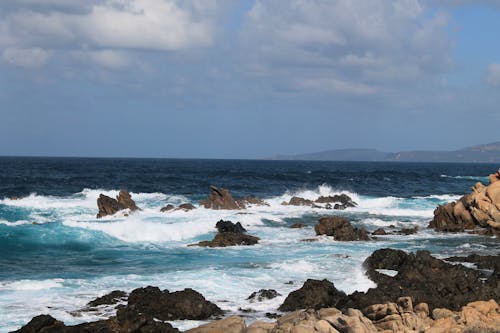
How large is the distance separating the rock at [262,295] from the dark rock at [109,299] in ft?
12.2

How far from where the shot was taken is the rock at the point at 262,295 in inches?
742

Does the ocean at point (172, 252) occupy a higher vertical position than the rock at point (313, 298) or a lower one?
lower

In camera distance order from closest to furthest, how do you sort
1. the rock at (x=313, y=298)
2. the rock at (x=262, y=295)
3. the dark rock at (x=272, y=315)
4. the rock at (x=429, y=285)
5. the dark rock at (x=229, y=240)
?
the dark rock at (x=272, y=315) < the rock at (x=429, y=285) < the rock at (x=313, y=298) < the rock at (x=262, y=295) < the dark rock at (x=229, y=240)

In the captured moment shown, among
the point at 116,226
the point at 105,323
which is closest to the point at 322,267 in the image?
the point at 105,323

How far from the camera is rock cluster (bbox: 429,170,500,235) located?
35.8 m

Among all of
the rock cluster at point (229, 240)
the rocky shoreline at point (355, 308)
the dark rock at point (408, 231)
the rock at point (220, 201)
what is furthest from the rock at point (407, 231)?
the rock at point (220, 201)

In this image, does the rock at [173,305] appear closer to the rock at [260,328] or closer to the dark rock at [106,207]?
the rock at [260,328]

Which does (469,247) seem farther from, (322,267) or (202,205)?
(202,205)

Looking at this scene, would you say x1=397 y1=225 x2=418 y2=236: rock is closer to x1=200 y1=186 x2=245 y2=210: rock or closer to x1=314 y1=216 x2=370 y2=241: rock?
x1=314 y1=216 x2=370 y2=241: rock

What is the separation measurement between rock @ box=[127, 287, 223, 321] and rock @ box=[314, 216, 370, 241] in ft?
51.4

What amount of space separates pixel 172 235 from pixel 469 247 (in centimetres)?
1487

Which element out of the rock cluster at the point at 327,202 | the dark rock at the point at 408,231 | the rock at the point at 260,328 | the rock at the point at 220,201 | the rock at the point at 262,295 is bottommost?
the dark rock at the point at 408,231

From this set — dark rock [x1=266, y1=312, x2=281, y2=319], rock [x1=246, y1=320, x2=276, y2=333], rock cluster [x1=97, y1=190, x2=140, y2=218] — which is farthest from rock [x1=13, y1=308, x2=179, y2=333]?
rock cluster [x1=97, y1=190, x2=140, y2=218]

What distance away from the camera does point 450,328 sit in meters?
15.2
